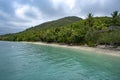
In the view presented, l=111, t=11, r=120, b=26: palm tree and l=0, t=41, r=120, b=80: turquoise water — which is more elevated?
l=111, t=11, r=120, b=26: palm tree

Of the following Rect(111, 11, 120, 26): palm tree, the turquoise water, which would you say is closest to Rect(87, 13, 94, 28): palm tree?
Rect(111, 11, 120, 26): palm tree

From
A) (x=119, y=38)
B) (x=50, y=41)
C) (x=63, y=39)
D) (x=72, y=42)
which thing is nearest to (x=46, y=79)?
(x=119, y=38)

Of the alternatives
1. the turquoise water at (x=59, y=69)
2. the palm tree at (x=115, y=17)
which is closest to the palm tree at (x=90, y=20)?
the palm tree at (x=115, y=17)

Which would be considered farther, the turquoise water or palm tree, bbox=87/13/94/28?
palm tree, bbox=87/13/94/28

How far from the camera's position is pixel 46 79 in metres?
22.1

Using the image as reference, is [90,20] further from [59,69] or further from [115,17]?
[59,69]

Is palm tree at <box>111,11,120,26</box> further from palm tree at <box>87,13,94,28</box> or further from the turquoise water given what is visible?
the turquoise water

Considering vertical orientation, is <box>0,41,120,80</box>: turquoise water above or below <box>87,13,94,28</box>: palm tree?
below

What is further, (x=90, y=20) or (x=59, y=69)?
(x=90, y=20)

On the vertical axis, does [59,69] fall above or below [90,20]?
below

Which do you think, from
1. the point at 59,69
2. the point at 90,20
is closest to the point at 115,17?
the point at 90,20

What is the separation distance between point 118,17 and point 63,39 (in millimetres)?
32912

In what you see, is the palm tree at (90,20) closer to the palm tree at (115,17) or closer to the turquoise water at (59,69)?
the palm tree at (115,17)

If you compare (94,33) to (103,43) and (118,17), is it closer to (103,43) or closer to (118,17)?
(103,43)
